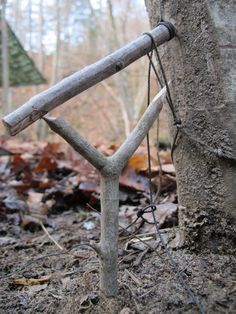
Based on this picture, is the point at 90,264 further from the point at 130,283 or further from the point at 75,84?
the point at 75,84

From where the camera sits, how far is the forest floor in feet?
2.86

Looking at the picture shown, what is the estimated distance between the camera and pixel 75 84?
0.79 metres

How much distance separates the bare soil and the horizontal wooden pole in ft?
1.13

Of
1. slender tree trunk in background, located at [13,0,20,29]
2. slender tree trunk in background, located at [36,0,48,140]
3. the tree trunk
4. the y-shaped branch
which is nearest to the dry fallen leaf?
the y-shaped branch

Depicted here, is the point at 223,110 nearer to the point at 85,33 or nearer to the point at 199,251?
the point at 199,251

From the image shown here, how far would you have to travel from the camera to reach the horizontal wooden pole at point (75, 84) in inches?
27.6

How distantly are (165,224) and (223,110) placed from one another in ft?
2.15

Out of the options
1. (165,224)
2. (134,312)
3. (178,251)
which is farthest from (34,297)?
(165,224)

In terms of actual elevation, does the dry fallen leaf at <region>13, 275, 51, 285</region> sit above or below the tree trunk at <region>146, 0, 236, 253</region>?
below

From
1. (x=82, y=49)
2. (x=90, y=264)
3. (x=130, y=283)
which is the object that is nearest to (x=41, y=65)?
(x=82, y=49)

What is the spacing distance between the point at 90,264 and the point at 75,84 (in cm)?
58

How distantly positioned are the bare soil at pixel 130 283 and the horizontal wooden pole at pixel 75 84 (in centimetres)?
34

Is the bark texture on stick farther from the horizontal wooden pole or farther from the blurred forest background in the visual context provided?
the blurred forest background

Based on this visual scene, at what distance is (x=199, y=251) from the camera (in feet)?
3.50
